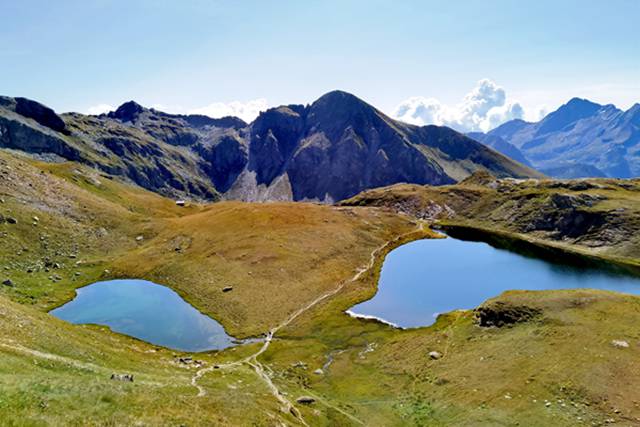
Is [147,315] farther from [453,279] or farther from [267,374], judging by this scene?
[453,279]

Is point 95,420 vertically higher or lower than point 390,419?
higher

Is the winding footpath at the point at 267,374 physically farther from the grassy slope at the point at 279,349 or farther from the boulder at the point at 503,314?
the boulder at the point at 503,314

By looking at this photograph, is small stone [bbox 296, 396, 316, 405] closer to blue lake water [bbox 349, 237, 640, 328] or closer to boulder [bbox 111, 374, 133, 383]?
boulder [bbox 111, 374, 133, 383]

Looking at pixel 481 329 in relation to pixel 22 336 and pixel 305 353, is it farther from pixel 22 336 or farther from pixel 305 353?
pixel 22 336

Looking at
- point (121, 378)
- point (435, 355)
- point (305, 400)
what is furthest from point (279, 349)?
point (121, 378)

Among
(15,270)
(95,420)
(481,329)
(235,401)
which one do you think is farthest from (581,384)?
(15,270)

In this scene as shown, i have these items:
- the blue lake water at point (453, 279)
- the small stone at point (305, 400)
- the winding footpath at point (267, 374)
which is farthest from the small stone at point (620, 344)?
the small stone at point (305, 400)
